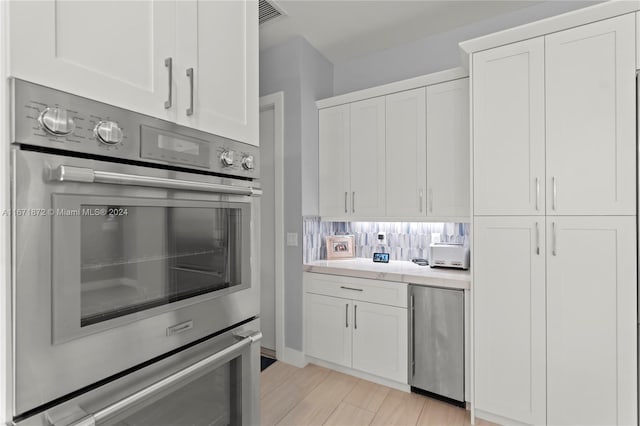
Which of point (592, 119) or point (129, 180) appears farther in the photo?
point (592, 119)

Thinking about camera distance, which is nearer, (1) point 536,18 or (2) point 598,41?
(2) point 598,41

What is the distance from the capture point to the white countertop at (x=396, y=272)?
2170 millimetres

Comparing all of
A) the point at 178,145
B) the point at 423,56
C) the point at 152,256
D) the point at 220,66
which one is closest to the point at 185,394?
the point at 152,256

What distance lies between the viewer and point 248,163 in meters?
1.28

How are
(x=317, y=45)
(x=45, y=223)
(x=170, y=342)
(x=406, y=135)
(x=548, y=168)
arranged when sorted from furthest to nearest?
(x=317, y=45) < (x=406, y=135) < (x=548, y=168) < (x=170, y=342) < (x=45, y=223)

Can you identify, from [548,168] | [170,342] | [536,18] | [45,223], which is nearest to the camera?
[45,223]

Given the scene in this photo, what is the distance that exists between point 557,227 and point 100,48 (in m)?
2.09

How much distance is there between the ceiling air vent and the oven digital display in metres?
1.72

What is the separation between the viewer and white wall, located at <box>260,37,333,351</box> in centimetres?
279

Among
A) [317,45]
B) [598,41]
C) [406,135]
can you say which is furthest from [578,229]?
[317,45]

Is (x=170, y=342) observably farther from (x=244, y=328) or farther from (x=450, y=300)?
(x=450, y=300)

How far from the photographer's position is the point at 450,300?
215cm

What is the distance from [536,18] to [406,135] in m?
1.20

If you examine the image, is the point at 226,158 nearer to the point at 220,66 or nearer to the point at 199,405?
the point at 220,66
